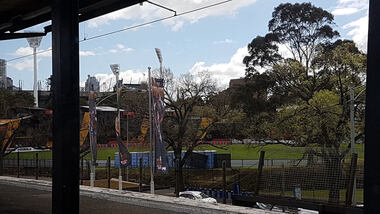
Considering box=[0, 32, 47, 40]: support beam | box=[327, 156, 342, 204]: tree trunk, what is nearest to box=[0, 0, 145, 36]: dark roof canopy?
box=[0, 32, 47, 40]: support beam

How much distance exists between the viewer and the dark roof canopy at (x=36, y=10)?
571 cm

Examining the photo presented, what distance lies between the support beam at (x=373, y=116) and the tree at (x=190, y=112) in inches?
953

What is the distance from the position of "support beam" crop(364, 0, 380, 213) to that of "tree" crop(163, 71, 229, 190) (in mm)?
24211

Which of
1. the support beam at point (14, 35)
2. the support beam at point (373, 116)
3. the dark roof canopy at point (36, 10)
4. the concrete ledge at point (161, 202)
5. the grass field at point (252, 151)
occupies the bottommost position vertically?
the grass field at point (252, 151)

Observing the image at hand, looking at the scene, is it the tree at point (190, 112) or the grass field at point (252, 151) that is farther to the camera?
the tree at point (190, 112)

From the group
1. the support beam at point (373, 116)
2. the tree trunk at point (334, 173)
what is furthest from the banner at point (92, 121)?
the support beam at point (373, 116)

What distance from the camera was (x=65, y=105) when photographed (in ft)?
13.4

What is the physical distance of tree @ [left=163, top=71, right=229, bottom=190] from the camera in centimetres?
2658

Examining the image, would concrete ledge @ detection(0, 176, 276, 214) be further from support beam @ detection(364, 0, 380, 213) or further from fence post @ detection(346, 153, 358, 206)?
fence post @ detection(346, 153, 358, 206)

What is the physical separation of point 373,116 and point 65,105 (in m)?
3.01

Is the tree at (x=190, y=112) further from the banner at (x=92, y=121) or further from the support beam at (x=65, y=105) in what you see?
the support beam at (x=65, y=105)

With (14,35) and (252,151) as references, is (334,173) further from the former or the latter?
(252,151)

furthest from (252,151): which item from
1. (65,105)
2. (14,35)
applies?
(65,105)

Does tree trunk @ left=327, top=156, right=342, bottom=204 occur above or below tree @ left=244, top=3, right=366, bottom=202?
below
